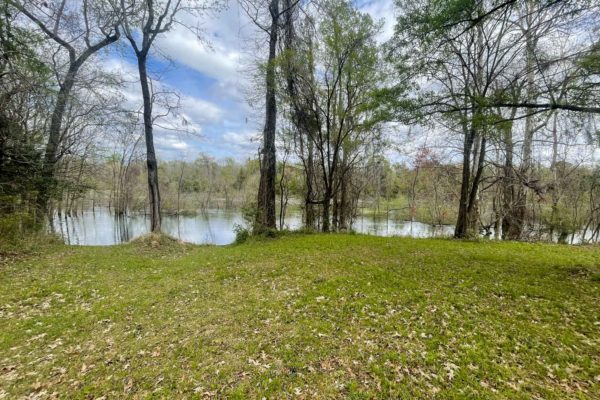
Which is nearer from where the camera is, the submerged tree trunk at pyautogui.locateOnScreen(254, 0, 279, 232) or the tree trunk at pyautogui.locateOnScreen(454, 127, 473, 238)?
the tree trunk at pyautogui.locateOnScreen(454, 127, 473, 238)

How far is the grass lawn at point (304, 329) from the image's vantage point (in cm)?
248

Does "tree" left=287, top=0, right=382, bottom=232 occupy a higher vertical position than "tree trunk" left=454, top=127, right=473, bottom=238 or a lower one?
higher

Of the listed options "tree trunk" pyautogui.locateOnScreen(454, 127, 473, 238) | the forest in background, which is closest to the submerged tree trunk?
the forest in background

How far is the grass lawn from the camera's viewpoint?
248cm

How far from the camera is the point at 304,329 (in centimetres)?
337

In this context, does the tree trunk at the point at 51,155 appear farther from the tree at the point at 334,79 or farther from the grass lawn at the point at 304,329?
the tree at the point at 334,79

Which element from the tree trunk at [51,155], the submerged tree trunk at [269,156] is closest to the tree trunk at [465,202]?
the submerged tree trunk at [269,156]

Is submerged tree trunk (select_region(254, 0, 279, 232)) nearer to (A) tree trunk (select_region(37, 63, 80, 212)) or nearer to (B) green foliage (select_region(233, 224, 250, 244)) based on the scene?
(B) green foliage (select_region(233, 224, 250, 244))

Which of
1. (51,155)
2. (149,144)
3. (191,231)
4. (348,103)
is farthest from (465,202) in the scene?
(191,231)

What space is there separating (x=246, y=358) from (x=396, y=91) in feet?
20.6

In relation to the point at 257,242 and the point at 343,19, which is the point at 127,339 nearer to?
the point at 257,242

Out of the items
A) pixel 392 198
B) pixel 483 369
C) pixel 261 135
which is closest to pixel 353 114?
pixel 261 135

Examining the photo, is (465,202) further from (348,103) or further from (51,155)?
(51,155)

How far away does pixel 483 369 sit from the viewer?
2621 mm
